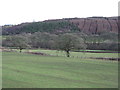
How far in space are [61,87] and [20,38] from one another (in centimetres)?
6914

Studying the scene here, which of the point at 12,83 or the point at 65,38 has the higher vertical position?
the point at 65,38

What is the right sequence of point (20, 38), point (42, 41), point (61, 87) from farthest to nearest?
point (42, 41), point (20, 38), point (61, 87)

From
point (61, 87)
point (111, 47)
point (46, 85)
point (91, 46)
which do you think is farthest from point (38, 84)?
point (91, 46)

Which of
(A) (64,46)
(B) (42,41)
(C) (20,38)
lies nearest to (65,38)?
(A) (64,46)

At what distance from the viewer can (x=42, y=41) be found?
4486 inches

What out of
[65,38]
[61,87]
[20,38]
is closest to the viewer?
[61,87]

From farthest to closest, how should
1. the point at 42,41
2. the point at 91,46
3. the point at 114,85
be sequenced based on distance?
1. the point at 42,41
2. the point at 91,46
3. the point at 114,85

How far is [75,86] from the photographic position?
64.8 ft

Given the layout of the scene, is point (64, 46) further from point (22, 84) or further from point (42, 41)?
point (42, 41)

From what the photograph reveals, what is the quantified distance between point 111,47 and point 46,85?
74.5m

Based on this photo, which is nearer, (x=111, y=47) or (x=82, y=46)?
(x=82, y=46)

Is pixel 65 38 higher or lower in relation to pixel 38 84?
higher

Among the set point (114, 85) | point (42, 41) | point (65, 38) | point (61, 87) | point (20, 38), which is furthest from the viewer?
point (42, 41)

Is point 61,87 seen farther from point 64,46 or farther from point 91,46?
point 91,46
